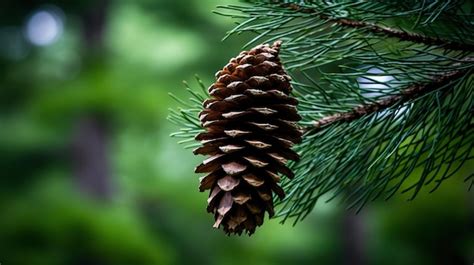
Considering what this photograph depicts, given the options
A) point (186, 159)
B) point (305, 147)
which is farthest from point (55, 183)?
point (305, 147)

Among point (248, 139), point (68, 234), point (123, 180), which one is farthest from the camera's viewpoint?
point (123, 180)

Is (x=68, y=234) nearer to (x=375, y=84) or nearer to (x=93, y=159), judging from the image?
(x=93, y=159)

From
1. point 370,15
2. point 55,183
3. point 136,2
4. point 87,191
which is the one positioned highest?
point 136,2

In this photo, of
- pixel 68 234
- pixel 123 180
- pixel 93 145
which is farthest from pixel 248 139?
pixel 123 180

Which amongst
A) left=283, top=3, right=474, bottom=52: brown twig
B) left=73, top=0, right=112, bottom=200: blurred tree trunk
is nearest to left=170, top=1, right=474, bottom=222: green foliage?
left=283, top=3, right=474, bottom=52: brown twig

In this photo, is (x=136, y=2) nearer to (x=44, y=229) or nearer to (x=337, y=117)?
(x=44, y=229)

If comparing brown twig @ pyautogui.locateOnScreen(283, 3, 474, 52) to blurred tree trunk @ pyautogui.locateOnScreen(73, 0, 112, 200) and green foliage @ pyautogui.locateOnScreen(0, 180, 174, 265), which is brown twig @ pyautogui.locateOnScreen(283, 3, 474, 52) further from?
blurred tree trunk @ pyautogui.locateOnScreen(73, 0, 112, 200)
